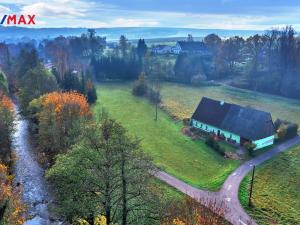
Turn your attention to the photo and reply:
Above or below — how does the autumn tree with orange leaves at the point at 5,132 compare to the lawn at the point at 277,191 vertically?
above

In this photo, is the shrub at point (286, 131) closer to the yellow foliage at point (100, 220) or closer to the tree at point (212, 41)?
the yellow foliage at point (100, 220)

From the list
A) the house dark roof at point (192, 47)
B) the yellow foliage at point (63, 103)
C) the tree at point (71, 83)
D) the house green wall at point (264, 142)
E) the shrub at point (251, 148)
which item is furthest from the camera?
the house dark roof at point (192, 47)

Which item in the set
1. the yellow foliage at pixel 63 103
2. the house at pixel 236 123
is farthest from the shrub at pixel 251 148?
the yellow foliage at pixel 63 103

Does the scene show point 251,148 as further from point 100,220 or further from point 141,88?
point 141,88

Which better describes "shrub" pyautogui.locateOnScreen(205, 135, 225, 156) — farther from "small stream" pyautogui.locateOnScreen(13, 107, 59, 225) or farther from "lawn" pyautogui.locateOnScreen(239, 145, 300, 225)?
"small stream" pyautogui.locateOnScreen(13, 107, 59, 225)

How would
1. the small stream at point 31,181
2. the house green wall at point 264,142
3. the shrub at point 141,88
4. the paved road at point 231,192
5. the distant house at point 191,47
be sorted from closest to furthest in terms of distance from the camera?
the paved road at point 231,192 → the small stream at point 31,181 → the house green wall at point 264,142 → the shrub at point 141,88 → the distant house at point 191,47

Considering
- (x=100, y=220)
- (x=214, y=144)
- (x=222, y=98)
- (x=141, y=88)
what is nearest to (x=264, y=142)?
(x=214, y=144)
